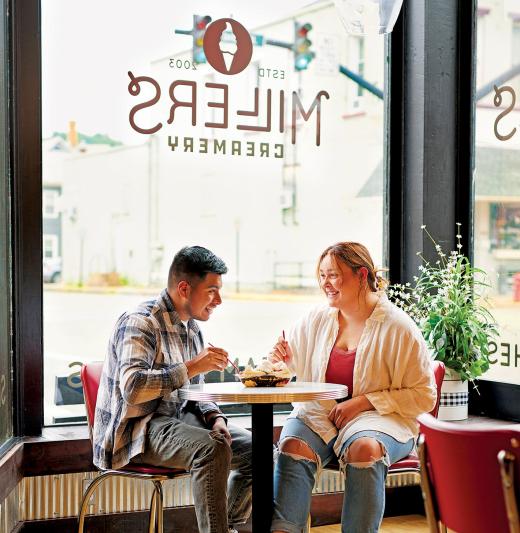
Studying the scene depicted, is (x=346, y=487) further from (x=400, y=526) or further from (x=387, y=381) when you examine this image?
(x=400, y=526)

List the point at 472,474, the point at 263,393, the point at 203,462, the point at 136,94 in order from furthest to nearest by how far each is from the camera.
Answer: the point at 136,94 < the point at 203,462 < the point at 263,393 < the point at 472,474

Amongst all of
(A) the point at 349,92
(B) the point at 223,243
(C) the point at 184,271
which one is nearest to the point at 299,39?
(A) the point at 349,92

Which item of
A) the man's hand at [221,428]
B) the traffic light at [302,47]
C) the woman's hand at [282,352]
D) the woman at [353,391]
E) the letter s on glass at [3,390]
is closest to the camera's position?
the woman at [353,391]

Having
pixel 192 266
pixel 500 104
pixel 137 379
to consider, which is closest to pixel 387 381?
pixel 192 266

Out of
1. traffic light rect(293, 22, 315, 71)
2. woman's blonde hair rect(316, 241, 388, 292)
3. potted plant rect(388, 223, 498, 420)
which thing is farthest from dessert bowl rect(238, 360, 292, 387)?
traffic light rect(293, 22, 315, 71)

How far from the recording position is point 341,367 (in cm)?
389

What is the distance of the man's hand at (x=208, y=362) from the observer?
3525 millimetres

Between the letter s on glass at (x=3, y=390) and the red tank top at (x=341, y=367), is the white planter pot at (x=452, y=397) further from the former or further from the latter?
the letter s on glass at (x=3, y=390)

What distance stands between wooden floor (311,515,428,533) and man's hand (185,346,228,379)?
1454mm

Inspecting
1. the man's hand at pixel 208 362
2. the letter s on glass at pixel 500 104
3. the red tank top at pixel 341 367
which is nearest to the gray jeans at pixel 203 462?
the man's hand at pixel 208 362

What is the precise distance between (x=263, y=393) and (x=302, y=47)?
231 cm

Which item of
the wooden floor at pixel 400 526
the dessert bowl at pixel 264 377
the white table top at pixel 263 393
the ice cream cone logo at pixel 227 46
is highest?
the ice cream cone logo at pixel 227 46

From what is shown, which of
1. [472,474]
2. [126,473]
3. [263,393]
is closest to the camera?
[472,474]

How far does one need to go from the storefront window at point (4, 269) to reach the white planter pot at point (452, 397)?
6.72ft
